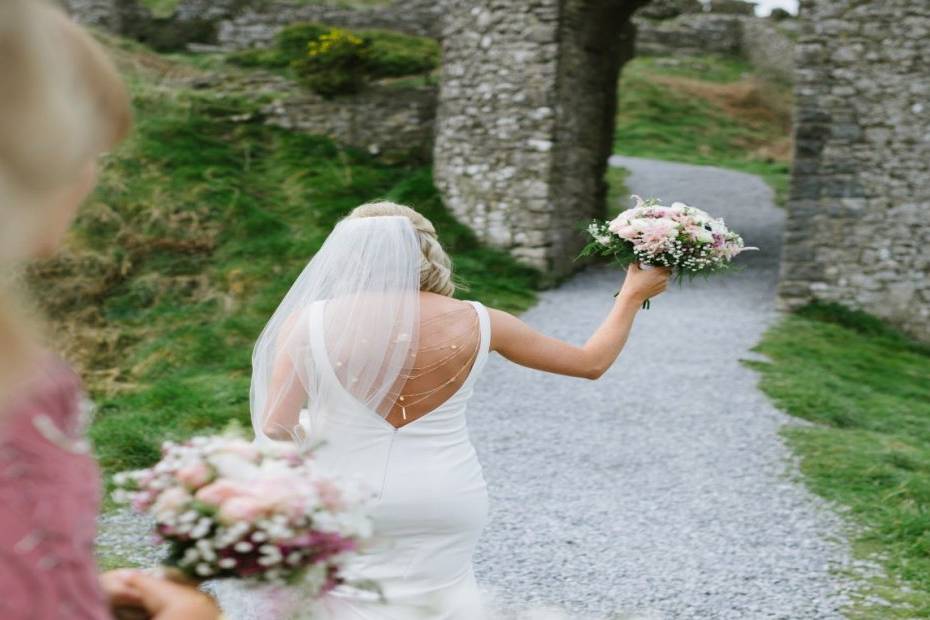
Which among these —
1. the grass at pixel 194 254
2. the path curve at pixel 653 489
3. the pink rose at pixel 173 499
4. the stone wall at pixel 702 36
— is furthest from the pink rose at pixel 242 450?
the stone wall at pixel 702 36

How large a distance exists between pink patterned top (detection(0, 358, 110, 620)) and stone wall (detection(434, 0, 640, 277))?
37.1 ft

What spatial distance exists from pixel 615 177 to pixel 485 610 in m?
16.1

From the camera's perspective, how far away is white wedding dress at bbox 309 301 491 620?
10.2 feet

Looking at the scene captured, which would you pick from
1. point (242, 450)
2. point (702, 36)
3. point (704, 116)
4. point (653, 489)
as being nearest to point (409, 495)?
point (242, 450)

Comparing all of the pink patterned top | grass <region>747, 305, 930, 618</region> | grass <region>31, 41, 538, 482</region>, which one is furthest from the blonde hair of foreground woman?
grass <region>31, 41, 538, 482</region>

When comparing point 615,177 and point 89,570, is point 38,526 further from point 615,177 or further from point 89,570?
point 615,177

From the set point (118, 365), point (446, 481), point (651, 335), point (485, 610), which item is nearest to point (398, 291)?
point (446, 481)

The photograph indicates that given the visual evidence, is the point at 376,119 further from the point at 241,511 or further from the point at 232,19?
the point at 241,511

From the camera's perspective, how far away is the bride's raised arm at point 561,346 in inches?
127

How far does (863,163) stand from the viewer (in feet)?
38.2

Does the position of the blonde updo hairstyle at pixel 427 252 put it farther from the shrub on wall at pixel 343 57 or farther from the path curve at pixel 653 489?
the shrub on wall at pixel 343 57

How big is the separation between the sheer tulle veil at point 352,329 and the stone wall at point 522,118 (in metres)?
9.44

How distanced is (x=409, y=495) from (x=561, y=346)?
0.67 m

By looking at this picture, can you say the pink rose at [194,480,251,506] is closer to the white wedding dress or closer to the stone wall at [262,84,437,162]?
the white wedding dress
